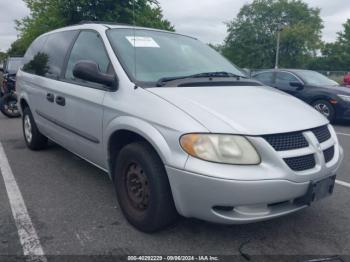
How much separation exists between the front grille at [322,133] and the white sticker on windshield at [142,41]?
5.67 feet

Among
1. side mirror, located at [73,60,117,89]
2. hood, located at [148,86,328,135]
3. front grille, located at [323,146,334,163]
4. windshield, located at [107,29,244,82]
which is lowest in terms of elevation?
front grille, located at [323,146,334,163]

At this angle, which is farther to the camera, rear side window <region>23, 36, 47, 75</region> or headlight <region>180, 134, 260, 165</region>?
rear side window <region>23, 36, 47, 75</region>

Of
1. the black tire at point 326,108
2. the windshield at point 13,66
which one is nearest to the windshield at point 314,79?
the black tire at point 326,108

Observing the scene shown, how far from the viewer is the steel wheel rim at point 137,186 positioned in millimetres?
3055

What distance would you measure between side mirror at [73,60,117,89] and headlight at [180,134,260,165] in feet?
3.47

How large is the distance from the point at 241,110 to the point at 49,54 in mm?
3101

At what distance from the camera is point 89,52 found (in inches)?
159

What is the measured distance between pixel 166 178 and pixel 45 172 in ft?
8.26

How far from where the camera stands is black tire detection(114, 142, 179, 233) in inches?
113

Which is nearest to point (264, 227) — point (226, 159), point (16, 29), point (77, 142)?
point (226, 159)

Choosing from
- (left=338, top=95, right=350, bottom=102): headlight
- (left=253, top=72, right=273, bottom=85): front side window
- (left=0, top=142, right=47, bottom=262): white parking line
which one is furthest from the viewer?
(left=253, top=72, right=273, bottom=85): front side window

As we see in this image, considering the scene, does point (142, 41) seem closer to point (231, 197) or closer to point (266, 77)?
point (231, 197)

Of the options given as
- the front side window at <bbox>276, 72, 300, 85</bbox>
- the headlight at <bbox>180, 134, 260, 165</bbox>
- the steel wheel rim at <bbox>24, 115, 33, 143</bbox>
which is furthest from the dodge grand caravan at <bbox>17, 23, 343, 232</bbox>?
the front side window at <bbox>276, 72, 300, 85</bbox>

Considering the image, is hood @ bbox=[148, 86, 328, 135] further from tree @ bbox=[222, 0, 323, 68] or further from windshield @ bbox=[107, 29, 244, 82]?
tree @ bbox=[222, 0, 323, 68]
